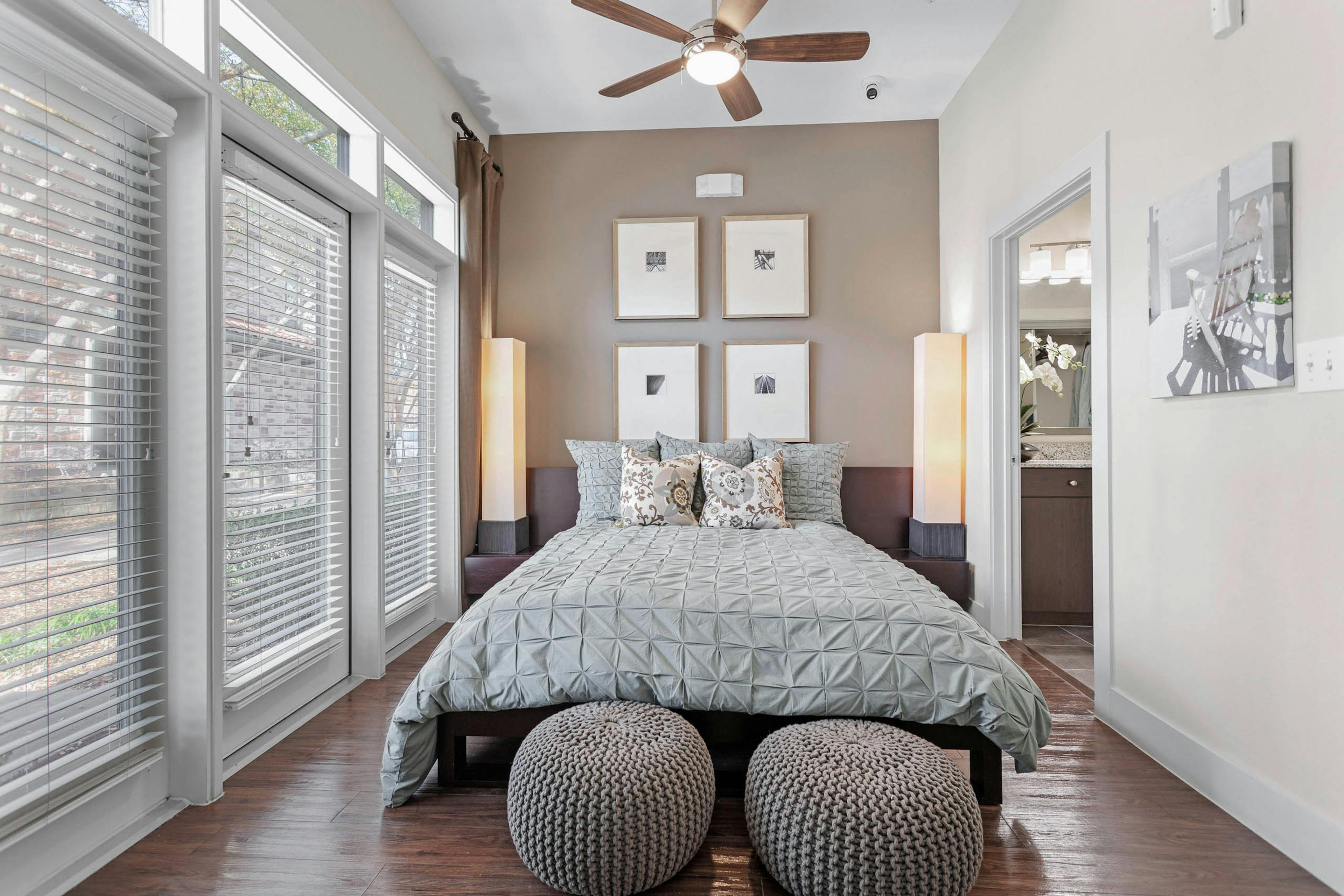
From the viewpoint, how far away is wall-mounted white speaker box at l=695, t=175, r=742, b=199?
415 cm

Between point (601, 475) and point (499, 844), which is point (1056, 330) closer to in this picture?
point (601, 475)

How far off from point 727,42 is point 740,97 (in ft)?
1.48

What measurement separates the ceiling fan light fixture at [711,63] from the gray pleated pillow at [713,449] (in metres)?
1.76

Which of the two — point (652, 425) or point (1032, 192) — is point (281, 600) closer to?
point (652, 425)

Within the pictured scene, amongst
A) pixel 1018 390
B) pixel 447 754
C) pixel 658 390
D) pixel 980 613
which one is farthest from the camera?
pixel 658 390

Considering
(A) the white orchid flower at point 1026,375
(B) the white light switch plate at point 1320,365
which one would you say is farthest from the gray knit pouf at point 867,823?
(A) the white orchid flower at point 1026,375

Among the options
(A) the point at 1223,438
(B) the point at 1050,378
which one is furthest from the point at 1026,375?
(A) the point at 1223,438

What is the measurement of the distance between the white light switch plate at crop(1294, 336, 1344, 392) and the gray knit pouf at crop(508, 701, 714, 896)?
5.62 ft

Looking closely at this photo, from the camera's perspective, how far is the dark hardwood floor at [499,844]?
5.20 ft

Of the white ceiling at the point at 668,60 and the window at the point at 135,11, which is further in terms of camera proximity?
the white ceiling at the point at 668,60

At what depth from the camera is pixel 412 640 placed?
11.3 ft

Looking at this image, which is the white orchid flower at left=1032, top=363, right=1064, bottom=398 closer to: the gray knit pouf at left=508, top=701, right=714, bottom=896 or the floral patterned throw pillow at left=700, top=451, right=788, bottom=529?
the floral patterned throw pillow at left=700, top=451, right=788, bottom=529

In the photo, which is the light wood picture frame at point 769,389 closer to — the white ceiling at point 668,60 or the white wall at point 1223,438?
the white ceiling at point 668,60

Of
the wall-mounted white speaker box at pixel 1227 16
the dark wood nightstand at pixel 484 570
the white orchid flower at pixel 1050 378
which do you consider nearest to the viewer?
the wall-mounted white speaker box at pixel 1227 16
